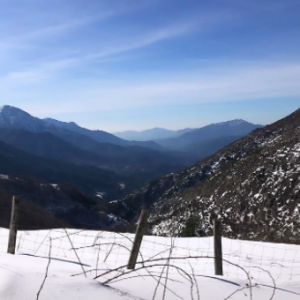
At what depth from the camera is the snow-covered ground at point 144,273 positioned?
3777 mm

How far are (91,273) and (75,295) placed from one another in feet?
5.40

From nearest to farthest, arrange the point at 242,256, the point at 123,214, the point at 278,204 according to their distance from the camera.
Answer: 1. the point at 242,256
2. the point at 278,204
3. the point at 123,214

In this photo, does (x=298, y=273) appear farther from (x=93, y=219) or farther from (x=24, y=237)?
(x=93, y=219)

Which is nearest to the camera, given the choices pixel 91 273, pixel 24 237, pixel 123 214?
pixel 91 273

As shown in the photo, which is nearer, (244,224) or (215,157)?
(244,224)

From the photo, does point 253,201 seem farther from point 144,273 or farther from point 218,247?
point 144,273

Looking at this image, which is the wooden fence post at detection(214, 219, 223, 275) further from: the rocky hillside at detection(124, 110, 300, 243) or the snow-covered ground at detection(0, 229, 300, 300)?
the rocky hillside at detection(124, 110, 300, 243)

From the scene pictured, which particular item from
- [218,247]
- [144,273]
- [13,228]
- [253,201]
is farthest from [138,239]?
[253,201]

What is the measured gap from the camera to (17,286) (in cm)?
361

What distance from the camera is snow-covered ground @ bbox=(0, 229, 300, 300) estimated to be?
3777mm

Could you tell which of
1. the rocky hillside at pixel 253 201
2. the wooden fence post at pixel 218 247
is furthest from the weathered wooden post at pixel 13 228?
the rocky hillside at pixel 253 201

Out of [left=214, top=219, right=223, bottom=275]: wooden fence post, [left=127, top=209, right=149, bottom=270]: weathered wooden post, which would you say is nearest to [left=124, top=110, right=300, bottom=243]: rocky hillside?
[left=214, top=219, right=223, bottom=275]: wooden fence post

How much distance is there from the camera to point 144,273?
18.3ft

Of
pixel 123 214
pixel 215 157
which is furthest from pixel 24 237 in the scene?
pixel 215 157
